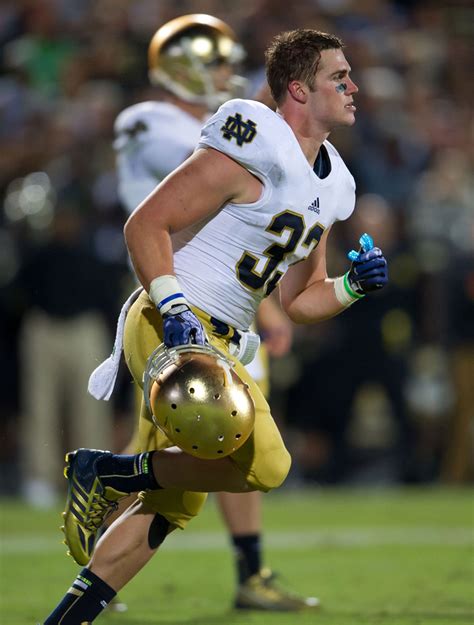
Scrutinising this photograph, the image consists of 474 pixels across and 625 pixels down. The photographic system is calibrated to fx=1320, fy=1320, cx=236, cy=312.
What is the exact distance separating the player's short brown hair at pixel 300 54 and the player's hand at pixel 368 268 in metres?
0.54

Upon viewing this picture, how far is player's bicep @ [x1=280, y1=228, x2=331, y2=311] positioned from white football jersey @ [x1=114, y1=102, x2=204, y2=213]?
3.81 ft

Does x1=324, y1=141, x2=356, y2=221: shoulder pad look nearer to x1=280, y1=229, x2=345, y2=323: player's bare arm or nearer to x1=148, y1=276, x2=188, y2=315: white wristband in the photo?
x1=280, y1=229, x2=345, y2=323: player's bare arm

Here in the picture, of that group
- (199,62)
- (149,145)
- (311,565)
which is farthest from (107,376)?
(311,565)

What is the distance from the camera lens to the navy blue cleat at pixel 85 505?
393 cm

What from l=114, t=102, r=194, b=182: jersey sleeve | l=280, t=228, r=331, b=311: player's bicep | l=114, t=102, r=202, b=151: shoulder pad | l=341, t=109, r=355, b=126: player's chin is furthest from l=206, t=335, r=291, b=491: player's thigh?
l=114, t=102, r=202, b=151: shoulder pad

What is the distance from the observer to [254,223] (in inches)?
158

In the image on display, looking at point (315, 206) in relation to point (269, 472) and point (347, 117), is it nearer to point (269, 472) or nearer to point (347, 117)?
point (347, 117)

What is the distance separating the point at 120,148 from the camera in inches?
222

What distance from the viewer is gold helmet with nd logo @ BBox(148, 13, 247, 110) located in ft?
18.9

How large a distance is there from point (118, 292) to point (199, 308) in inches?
232

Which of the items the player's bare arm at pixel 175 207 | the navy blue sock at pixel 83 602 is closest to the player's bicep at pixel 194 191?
the player's bare arm at pixel 175 207

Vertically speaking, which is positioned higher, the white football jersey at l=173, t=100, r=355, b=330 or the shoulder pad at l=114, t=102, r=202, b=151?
the shoulder pad at l=114, t=102, r=202, b=151

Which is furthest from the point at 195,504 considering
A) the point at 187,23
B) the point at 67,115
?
the point at 67,115

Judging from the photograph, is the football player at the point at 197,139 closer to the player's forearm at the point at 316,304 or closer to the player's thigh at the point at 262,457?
the player's forearm at the point at 316,304
